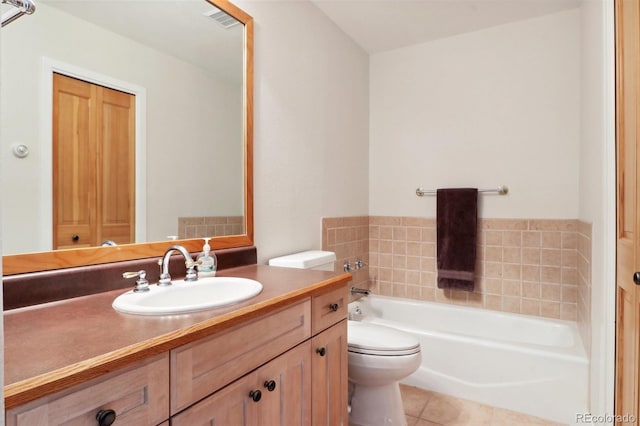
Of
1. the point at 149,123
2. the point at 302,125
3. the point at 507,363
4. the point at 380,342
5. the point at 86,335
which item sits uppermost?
the point at 302,125

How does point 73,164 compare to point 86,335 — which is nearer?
point 86,335

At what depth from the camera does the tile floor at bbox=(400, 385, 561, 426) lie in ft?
6.43

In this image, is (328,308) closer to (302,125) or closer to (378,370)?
(378,370)

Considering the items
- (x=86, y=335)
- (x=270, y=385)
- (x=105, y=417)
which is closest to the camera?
(x=105, y=417)

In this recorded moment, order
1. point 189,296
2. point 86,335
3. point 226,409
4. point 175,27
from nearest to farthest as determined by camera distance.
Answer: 1. point 86,335
2. point 226,409
3. point 189,296
4. point 175,27

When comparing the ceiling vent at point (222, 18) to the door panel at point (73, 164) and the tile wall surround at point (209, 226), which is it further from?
the tile wall surround at point (209, 226)

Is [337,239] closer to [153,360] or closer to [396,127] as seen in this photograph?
[396,127]

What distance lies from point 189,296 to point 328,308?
51cm

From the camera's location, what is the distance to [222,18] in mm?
1691

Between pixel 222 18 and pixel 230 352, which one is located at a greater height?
pixel 222 18

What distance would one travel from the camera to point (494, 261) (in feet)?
8.73

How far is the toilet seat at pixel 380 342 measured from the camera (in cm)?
172

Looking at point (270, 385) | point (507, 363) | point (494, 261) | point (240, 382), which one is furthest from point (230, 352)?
point (494, 261)

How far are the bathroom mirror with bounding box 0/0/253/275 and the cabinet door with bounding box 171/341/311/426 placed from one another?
0.62m
